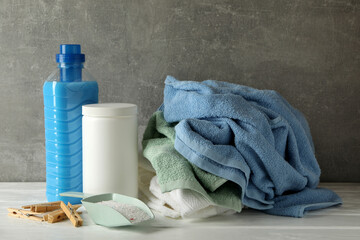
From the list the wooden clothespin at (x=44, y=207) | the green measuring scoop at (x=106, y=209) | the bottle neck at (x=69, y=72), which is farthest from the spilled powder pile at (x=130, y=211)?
the bottle neck at (x=69, y=72)

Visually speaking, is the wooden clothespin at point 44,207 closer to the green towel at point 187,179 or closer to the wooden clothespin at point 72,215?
the wooden clothespin at point 72,215

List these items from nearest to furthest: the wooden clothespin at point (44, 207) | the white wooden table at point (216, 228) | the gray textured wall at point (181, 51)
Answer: the white wooden table at point (216, 228), the wooden clothespin at point (44, 207), the gray textured wall at point (181, 51)

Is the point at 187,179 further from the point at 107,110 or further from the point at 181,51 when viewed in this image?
the point at 181,51

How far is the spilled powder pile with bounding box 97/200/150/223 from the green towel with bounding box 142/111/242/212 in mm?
64

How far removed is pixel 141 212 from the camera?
2.78 feet

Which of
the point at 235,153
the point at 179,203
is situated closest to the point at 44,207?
the point at 179,203

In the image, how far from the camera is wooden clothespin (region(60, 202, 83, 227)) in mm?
825

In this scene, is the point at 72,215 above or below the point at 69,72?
below

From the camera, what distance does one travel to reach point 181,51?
116cm

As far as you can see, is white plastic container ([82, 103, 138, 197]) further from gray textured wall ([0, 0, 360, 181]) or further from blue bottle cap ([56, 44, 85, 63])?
gray textured wall ([0, 0, 360, 181])

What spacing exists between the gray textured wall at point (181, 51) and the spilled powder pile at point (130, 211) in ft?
1.18

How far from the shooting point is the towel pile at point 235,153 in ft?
2.76

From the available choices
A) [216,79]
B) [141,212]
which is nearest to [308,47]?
[216,79]

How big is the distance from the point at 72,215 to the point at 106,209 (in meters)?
0.09
